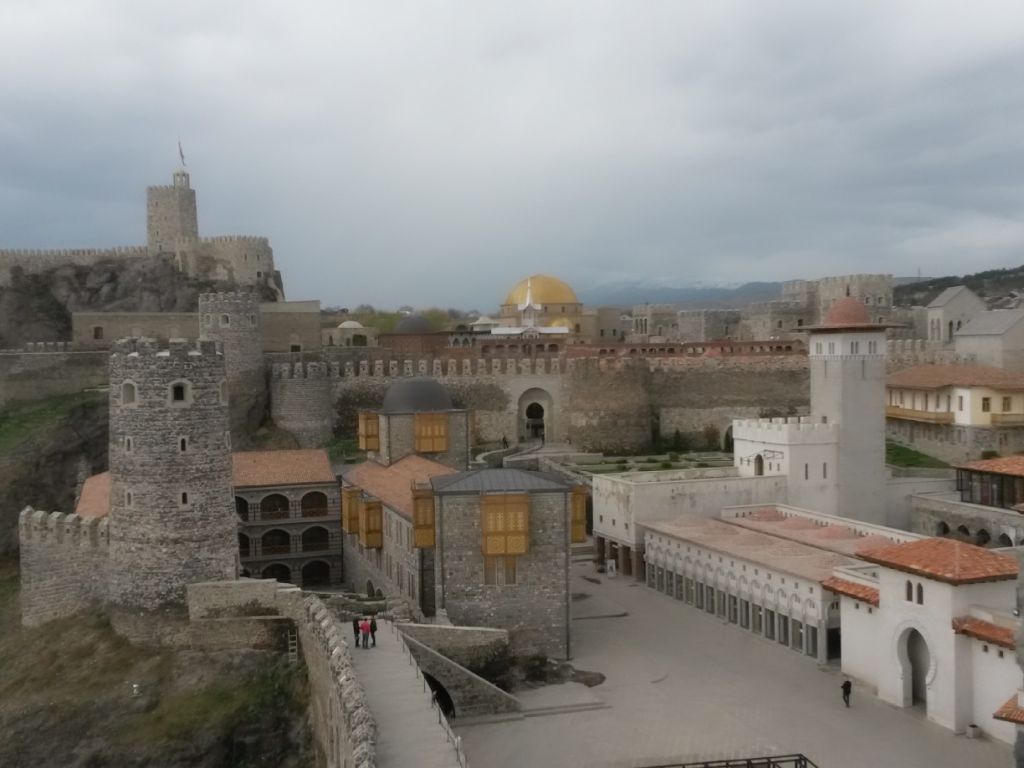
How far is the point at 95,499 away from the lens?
87.7ft

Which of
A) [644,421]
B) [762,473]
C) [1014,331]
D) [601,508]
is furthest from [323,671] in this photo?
[1014,331]

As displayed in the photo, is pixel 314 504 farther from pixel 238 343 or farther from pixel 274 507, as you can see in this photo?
pixel 238 343

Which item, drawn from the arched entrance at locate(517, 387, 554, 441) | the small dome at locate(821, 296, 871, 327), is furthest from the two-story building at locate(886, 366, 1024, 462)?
the arched entrance at locate(517, 387, 554, 441)

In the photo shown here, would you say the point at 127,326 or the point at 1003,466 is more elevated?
the point at 127,326

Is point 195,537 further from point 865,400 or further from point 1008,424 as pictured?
point 1008,424

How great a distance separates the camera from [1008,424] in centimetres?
3366

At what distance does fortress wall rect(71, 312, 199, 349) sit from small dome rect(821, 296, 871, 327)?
24.4 meters

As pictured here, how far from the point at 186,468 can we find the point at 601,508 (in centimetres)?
1247

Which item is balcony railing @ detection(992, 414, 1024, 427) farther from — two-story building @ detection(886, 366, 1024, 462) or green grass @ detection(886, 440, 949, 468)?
green grass @ detection(886, 440, 949, 468)

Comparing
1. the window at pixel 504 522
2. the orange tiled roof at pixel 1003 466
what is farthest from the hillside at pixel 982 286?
the window at pixel 504 522

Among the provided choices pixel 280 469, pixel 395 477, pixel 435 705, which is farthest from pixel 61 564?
pixel 435 705

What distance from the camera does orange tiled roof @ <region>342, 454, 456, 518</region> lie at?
2447 cm

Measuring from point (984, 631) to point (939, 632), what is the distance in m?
0.98

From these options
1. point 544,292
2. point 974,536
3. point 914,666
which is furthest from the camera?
point 544,292
